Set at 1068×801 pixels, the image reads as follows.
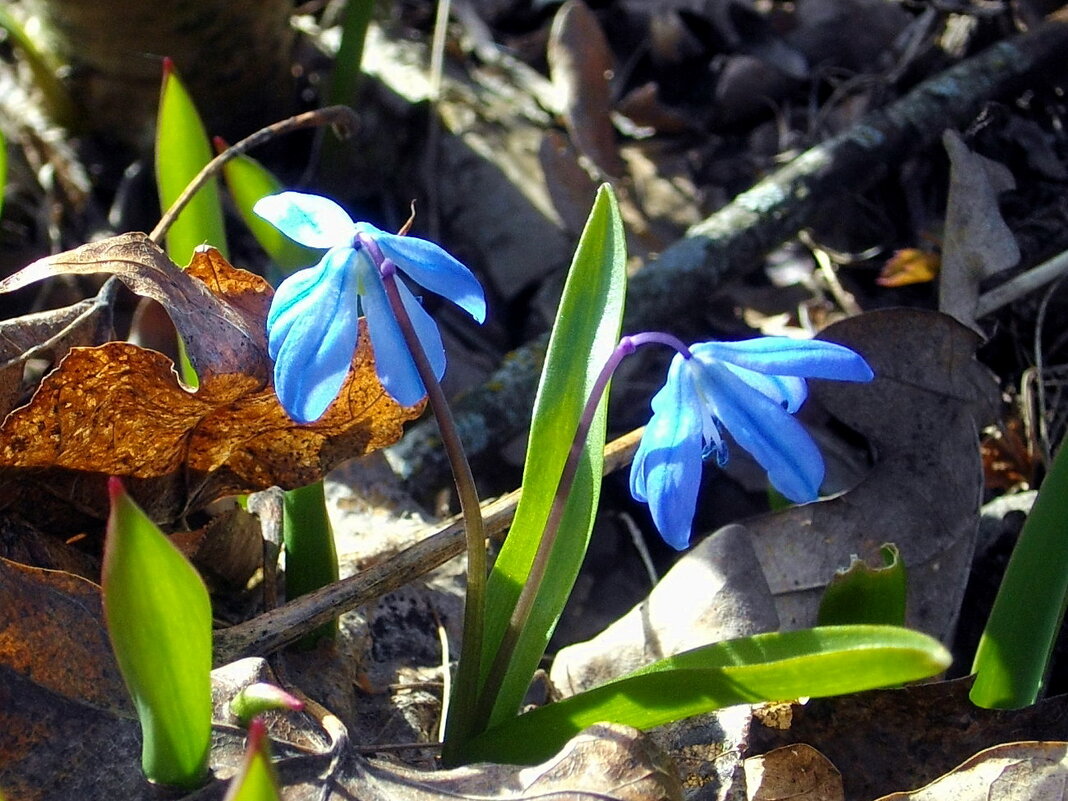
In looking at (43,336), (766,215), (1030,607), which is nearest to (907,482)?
(1030,607)

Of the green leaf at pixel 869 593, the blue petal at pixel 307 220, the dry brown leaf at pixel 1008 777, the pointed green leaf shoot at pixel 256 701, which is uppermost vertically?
the blue petal at pixel 307 220

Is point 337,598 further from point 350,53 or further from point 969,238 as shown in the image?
point 350,53

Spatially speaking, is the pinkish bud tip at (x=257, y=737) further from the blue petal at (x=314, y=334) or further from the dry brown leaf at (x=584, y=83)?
the dry brown leaf at (x=584, y=83)

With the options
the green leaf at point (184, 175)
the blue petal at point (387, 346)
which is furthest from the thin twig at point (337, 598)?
the green leaf at point (184, 175)

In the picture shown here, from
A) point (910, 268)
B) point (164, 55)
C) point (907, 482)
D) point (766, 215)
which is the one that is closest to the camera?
point (907, 482)

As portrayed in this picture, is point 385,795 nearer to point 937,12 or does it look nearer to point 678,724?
point 678,724

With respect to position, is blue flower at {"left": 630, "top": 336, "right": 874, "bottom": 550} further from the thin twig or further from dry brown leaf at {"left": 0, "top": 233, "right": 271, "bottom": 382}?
dry brown leaf at {"left": 0, "top": 233, "right": 271, "bottom": 382}
